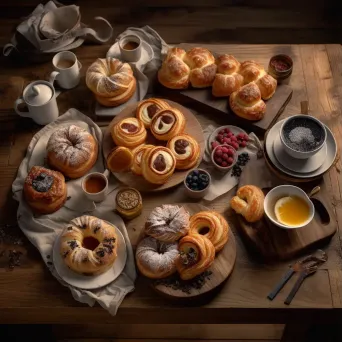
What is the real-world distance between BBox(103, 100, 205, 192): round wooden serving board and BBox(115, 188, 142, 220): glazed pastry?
80mm

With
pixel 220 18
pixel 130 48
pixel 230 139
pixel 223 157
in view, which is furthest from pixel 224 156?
pixel 220 18

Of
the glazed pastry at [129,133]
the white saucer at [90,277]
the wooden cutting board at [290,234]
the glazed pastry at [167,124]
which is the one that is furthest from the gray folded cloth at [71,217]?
the wooden cutting board at [290,234]

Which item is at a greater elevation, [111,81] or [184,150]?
[111,81]

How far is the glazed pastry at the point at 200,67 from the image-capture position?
261cm

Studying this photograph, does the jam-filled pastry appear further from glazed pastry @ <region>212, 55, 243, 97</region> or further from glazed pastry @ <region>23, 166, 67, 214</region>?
glazed pastry @ <region>212, 55, 243, 97</region>

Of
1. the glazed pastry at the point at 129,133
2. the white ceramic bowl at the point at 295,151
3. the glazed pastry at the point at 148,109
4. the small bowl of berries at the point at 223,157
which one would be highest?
the white ceramic bowl at the point at 295,151

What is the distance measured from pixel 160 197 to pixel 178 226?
0.30 meters

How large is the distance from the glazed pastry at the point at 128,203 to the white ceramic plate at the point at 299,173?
24.1 inches

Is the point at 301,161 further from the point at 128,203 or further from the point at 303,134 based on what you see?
the point at 128,203

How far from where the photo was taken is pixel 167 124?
246 cm

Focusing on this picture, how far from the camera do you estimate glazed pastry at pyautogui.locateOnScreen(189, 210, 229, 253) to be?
215cm

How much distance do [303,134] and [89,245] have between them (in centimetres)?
103

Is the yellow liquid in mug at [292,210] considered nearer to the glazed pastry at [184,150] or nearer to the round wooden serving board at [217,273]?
the round wooden serving board at [217,273]

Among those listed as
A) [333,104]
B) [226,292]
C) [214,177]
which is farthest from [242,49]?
[226,292]
